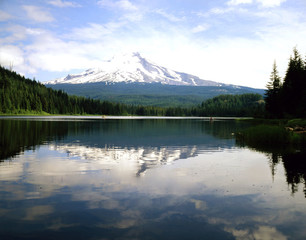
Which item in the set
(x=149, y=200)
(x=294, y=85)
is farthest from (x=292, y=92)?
(x=149, y=200)

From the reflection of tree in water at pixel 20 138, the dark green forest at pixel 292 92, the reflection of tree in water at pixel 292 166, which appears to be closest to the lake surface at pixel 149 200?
the reflection of tree in water at pixel 292 166

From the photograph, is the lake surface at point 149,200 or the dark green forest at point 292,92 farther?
the dark green forest at point 292,92

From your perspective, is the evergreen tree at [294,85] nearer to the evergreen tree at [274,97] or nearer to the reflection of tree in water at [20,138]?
the evergreen tree at [274,97]

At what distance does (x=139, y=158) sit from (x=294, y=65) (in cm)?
7429

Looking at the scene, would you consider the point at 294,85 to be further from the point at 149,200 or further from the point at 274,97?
the point at 149,200

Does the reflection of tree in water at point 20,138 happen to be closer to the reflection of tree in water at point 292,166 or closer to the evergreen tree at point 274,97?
the reflection of tree in water at point 292,166

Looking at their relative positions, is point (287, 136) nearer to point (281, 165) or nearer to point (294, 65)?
point (281, 165)

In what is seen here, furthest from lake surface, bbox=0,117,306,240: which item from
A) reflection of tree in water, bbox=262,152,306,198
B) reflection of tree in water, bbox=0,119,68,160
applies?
reflection of tree in water, bbox=0,119,68,160

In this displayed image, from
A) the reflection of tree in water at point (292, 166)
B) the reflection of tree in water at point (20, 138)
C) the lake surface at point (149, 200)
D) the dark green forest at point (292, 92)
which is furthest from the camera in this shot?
the dark green forest at point (292, 92)

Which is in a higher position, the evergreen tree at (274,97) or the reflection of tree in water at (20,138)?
the evergreen tree at (274,97)

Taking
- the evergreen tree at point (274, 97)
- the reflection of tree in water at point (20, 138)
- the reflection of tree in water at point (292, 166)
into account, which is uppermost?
the evergreen tree at point (274, 97)

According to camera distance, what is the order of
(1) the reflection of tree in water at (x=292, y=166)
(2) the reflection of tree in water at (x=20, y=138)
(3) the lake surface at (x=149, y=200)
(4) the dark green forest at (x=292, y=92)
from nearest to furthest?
(3) the lake surface at (x=149, y=200) → (1) the reflection of tree in water at (x=292, y=166) → (2) the reflection of tree in water at (x=20, y=138) → (4) the dark green forest at (x=292, y=92)

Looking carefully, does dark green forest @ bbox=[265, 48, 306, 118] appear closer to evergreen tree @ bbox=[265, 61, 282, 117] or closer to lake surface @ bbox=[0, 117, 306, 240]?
evergreen tree @ bbox=[265, 61, 282, 117]

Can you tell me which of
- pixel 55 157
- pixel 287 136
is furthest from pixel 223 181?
pixel 287 136
